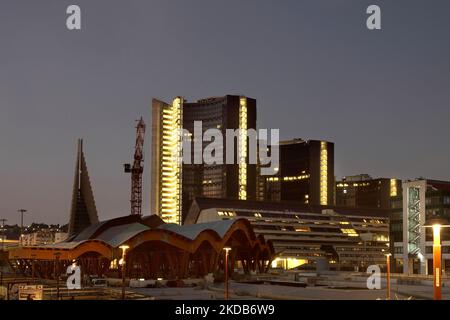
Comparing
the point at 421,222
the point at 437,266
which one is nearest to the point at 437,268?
the point at 437,266

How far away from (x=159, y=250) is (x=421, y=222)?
2452 inches

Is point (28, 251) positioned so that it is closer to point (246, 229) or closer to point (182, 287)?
point (182, 287)

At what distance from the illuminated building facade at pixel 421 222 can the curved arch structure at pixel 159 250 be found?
35646mm

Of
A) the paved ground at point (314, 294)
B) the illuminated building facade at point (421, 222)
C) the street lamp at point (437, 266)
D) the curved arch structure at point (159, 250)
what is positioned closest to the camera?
the street lamp at point (437, 266)

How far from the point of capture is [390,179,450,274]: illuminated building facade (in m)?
147

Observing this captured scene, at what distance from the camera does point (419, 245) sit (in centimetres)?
15188

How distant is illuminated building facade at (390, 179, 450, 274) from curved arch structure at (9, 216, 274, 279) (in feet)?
117

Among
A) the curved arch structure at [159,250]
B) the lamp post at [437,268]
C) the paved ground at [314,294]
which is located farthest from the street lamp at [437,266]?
the curved arch structure at [159,250]

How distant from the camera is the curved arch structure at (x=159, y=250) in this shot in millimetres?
114000

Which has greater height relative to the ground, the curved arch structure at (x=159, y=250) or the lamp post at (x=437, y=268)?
the lamp post at (x=437, y=268)

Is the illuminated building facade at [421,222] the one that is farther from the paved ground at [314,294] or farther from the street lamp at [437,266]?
the street lamp at [437,266]

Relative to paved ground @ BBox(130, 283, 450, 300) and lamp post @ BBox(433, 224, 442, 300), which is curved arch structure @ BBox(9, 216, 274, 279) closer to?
paved ground @ BBox(130, 283, 450, 300)
